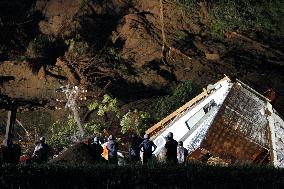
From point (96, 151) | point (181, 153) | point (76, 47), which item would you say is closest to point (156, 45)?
point (76, 47)

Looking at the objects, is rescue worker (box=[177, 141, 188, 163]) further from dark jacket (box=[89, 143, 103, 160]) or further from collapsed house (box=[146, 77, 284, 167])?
dark jacket (box=[89, 143, 103, 160])

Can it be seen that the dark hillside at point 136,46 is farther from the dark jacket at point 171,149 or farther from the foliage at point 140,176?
the foliage at point 140,176

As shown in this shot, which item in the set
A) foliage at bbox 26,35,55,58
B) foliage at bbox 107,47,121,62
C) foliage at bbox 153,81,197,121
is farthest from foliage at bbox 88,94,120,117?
foliage at bbox 26,35,55,58

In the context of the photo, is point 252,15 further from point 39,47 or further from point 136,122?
point 39,47

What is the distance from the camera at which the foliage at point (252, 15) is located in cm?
2339

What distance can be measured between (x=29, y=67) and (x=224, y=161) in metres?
11.9

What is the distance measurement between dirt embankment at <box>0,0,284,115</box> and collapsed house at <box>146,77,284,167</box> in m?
A: 6.77

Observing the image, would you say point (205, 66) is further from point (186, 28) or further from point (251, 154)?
point (251, 154)

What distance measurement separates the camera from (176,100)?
830 inches

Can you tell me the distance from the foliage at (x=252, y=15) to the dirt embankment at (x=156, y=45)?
97 centimetres

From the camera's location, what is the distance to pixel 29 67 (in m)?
22.7

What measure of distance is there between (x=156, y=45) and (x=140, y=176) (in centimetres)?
1610

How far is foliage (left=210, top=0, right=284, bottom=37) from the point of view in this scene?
23391 mm

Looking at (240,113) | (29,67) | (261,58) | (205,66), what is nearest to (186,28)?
(205,66)
